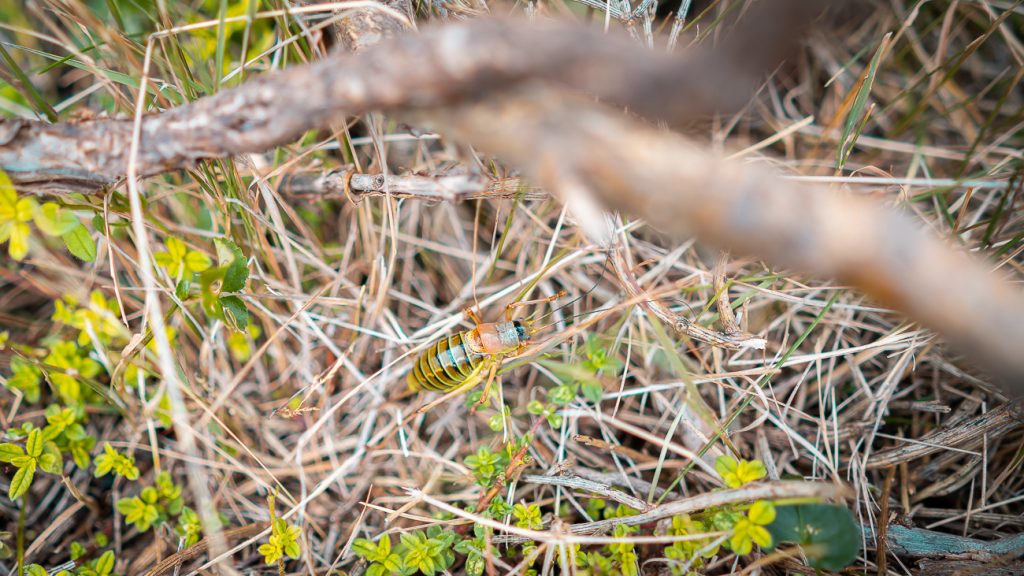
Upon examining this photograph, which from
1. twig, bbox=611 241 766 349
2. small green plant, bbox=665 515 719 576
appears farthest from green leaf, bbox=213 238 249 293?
small green plant, bbox=665 515 719 576

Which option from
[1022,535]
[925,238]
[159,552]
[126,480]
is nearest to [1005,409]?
[1022,535]

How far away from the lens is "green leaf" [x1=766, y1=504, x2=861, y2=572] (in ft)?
6.46

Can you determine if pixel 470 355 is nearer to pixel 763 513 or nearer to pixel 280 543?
pixel 280 543

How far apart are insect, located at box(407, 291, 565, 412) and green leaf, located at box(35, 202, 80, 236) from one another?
1.48 meters

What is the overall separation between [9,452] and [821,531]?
3426mm

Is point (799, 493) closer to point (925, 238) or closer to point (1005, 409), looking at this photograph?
point (925, 238)

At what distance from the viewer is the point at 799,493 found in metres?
1.91

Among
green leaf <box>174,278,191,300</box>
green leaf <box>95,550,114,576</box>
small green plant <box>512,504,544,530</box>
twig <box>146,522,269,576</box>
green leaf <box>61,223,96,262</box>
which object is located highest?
green leaf <box>61,223,96,262</box>

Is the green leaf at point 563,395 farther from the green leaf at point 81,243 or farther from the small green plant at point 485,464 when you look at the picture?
the green leaf at point 81,243

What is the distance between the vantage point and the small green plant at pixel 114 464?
255cm

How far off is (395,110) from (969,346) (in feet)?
5.05

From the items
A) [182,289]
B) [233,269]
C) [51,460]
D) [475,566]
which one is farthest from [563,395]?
[51,460]

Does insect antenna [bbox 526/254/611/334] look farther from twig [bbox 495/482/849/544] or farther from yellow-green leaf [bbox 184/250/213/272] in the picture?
yellow-green leaf [bbox 184/250/213/272]

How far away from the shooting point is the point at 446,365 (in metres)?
2.56
